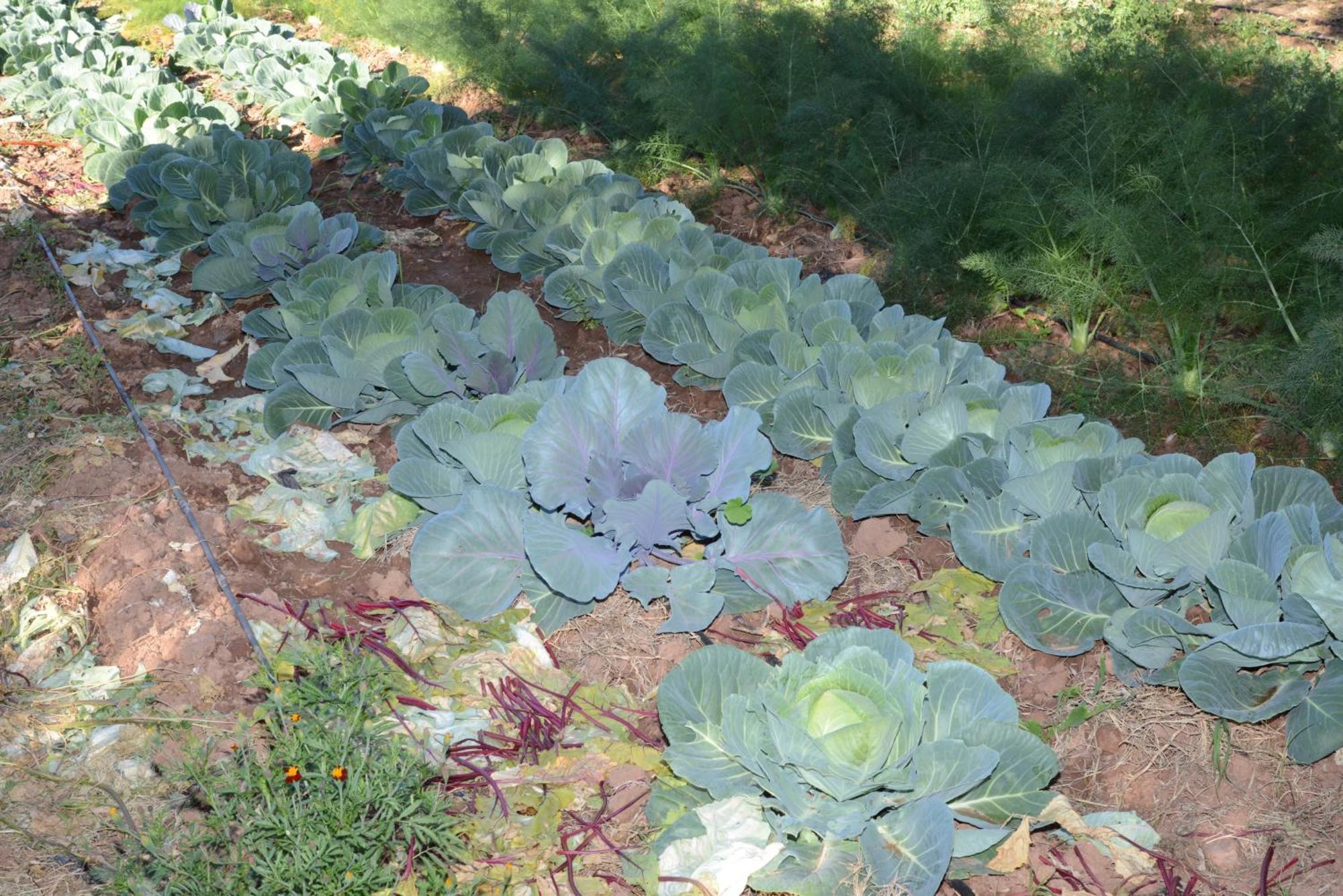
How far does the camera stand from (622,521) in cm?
266

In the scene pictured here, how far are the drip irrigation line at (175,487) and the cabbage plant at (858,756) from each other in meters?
0.99

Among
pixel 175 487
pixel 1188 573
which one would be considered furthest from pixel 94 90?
pixel 1188 573

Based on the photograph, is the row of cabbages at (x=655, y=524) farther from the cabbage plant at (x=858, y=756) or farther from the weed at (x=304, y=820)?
the weed at (x=304, y=820)

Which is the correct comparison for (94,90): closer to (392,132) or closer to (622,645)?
(392,132)

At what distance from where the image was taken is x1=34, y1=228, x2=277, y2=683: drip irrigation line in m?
2.61

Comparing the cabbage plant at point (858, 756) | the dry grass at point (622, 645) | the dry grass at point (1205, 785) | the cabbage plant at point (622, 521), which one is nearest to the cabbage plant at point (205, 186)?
the cabbage plant at point (622, 521)

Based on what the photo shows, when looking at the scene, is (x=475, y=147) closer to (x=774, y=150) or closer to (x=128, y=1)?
(x=774, y=150)

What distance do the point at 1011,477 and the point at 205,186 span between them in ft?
11.5

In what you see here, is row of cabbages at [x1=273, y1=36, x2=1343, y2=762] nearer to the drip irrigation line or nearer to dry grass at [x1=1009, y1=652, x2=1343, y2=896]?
dry grass at [x1=1009, y1=652, x2=1343, y2=896]

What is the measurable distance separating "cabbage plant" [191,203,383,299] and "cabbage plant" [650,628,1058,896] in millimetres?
2635

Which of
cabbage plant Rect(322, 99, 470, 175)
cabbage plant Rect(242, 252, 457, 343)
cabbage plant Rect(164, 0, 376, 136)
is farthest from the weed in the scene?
cabbage plant Rect(164, 0, 376, 136)

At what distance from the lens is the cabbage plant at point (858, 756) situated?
197cm

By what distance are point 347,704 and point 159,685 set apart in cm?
55

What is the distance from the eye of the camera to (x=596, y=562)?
2645 millimetres
